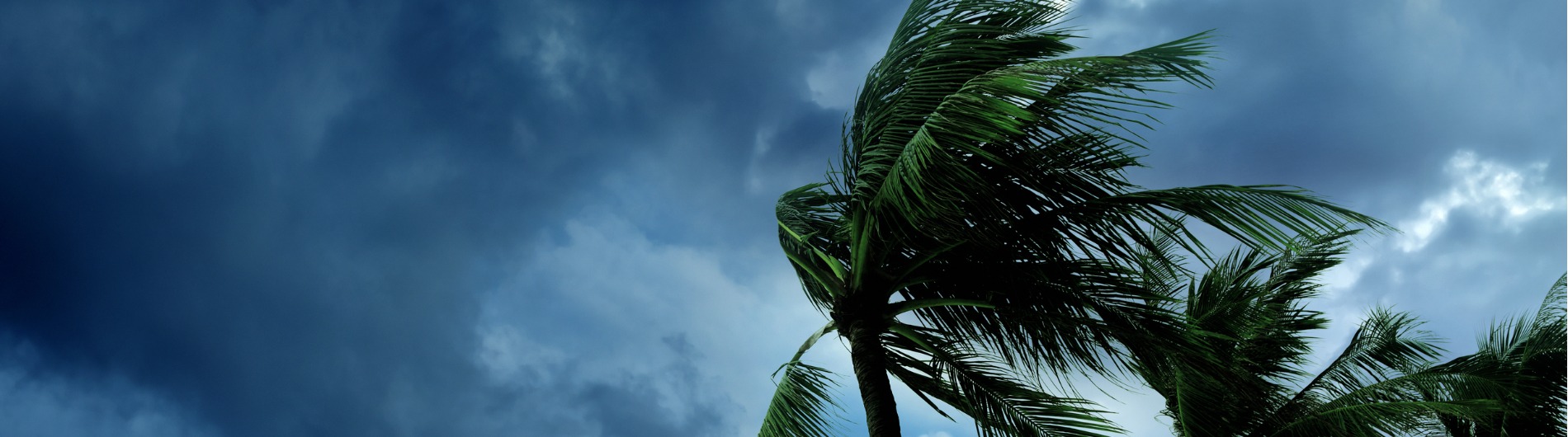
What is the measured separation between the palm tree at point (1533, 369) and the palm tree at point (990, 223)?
20.1 ft

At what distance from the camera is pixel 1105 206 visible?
5.04 metres

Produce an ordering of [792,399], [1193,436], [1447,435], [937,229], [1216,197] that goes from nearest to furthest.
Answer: [1216,197] < [937,229] < [792,399] < [1193,436] < [1447,435]

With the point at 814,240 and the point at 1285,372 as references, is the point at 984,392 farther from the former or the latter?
the point at 1285,372

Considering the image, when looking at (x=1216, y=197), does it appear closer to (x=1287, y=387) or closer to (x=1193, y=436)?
(x=1193, y=436)

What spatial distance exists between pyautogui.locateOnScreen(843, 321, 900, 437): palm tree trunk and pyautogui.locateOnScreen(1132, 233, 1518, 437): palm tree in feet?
5.41

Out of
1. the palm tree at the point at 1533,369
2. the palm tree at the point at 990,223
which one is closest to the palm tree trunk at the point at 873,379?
the palm tree at the point at 990,223

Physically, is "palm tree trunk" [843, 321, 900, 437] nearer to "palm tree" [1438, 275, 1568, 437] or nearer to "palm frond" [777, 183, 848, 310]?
"palm frond" [777, 183, 848, 310]

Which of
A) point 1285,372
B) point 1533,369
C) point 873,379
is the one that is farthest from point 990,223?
point 1533,369

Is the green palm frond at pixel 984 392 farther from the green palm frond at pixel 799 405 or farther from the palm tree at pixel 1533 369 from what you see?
the palm tree at pixel 1533 369

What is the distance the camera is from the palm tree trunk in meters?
5.57

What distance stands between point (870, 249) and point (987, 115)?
1875mm

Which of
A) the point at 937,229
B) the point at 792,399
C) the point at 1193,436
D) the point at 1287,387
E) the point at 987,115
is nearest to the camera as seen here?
the point at 987,115

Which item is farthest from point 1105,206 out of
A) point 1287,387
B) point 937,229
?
point 1287,387

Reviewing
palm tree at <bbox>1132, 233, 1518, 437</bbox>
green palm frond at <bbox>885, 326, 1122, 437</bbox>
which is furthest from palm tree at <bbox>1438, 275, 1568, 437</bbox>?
green palm frond at <bbox>885, 326, 1122, 437</bbox>
